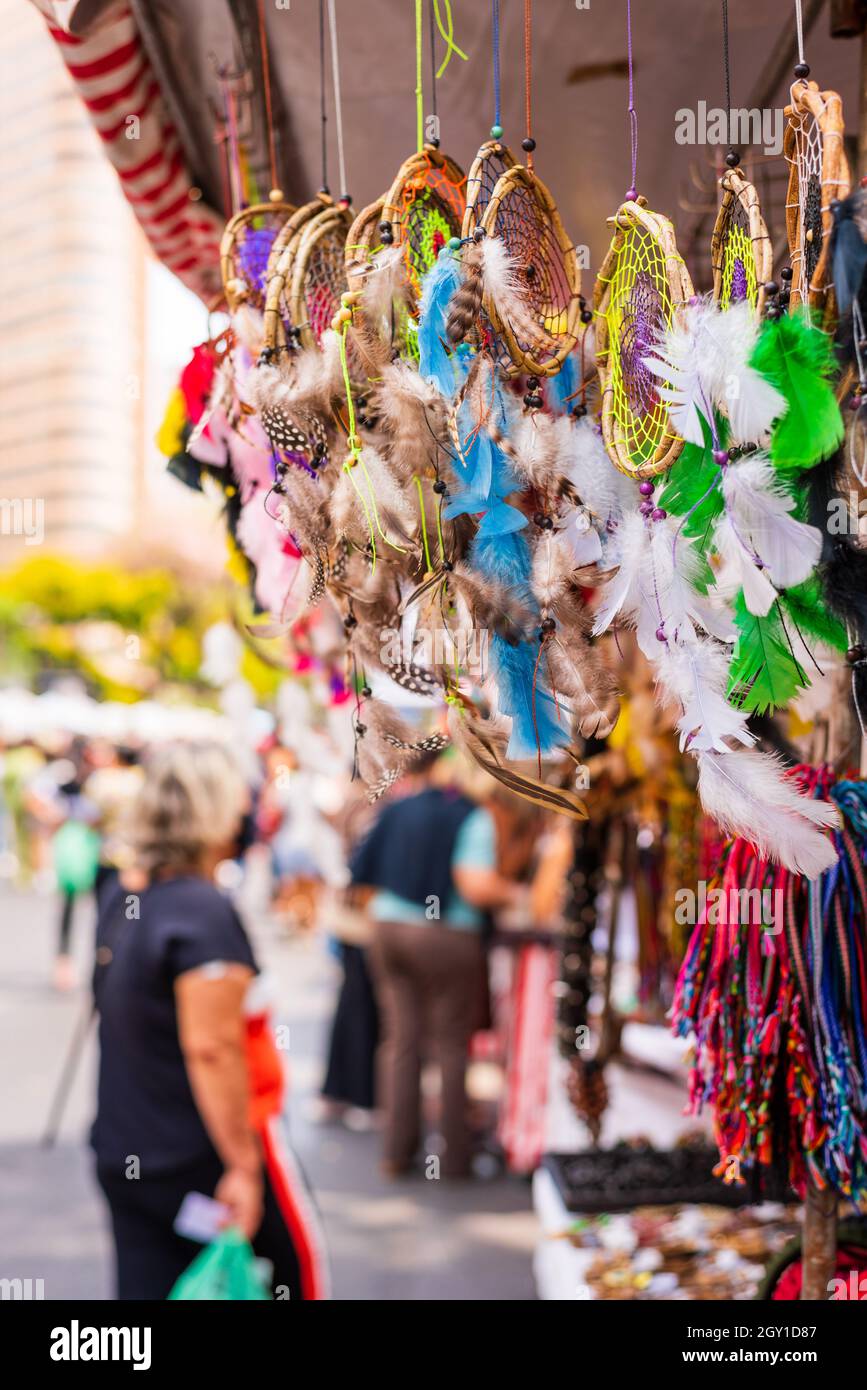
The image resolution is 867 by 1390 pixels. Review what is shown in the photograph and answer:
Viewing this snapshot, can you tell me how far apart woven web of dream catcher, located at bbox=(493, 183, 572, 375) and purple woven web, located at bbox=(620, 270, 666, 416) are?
0.07 m

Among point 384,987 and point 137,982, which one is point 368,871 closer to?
point 384,987

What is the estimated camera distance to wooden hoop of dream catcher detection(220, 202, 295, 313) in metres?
1.34

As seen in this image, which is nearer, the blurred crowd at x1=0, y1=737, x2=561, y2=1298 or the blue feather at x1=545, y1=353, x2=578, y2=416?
the blue feather at x1=545, y1=353, x2=578, y2=416

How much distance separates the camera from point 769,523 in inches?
37.0

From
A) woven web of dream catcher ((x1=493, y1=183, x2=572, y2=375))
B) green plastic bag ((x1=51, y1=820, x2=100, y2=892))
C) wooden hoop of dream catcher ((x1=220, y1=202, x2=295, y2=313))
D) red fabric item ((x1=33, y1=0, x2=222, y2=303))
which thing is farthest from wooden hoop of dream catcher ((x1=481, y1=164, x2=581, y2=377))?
green plastic bag ((x1=51, y1=820, x2=100, y2=892))

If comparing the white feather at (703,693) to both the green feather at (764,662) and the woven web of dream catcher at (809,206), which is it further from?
the woven web of dream catcher at (809,206)

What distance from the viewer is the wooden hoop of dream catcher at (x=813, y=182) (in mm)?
895

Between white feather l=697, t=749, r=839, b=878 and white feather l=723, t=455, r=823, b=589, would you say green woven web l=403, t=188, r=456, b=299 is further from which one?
white feather l=697, t=749, r=839, b=878

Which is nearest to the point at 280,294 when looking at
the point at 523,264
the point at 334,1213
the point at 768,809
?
the point at 523,264

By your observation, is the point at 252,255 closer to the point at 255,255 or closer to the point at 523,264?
the point at 255,255

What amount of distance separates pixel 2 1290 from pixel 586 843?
1.48 metres

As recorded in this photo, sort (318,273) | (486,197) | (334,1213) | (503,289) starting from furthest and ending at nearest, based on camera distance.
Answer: (334,1213) < (318,273) < (486,197) < (503,289)

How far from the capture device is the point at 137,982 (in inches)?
88.4

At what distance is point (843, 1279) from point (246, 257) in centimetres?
160
